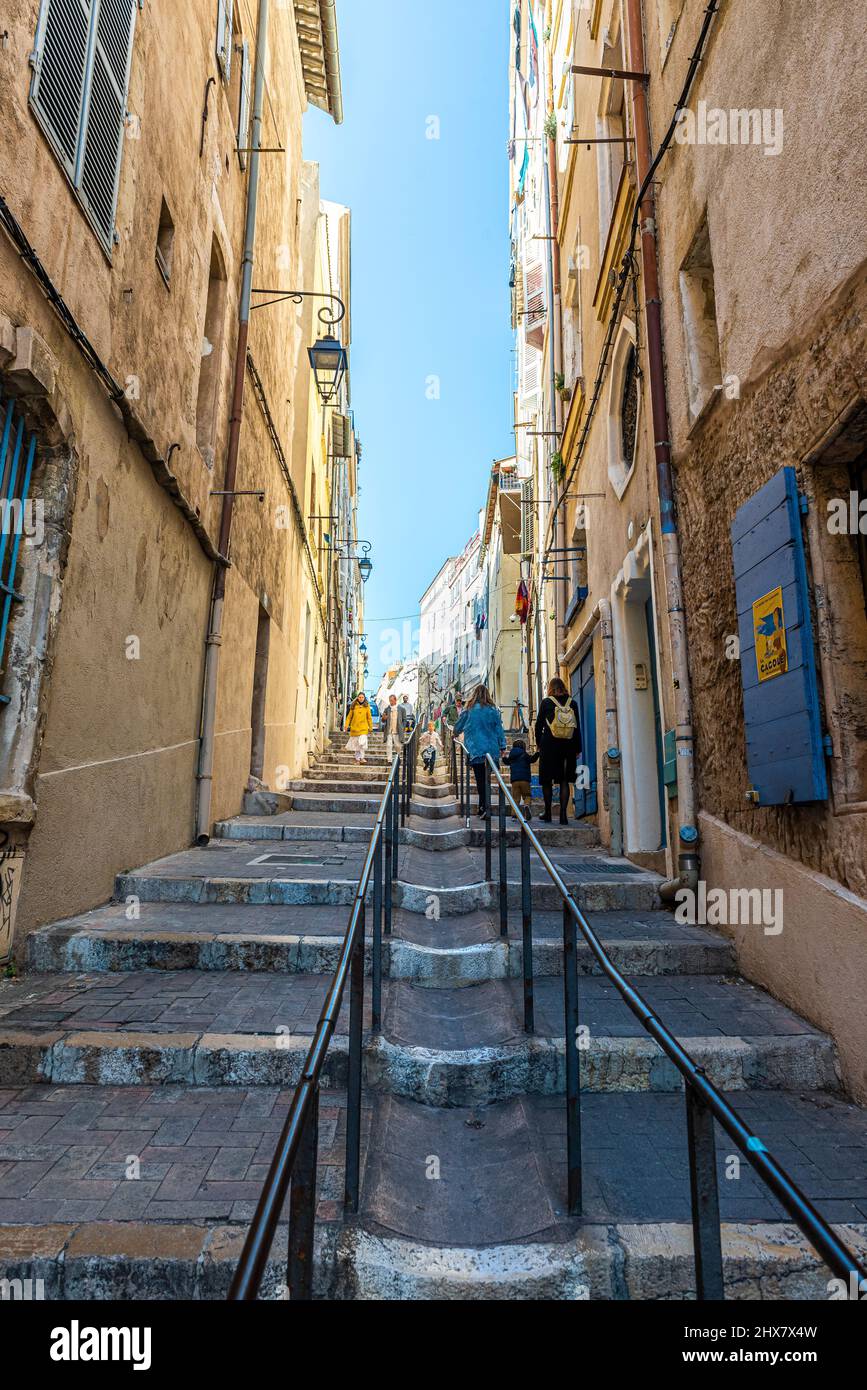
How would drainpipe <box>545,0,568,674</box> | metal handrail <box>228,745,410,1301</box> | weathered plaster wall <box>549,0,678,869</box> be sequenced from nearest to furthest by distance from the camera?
1. metal handrail <box>228,745,410,1301</box>
2. weathered plaster wall <box>549,0,678,869</box>
3. drainpipe <box>545,0,568,674</box>

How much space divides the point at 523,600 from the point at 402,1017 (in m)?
17.4

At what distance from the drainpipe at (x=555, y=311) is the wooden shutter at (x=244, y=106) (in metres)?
5.40

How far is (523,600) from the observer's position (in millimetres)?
20578

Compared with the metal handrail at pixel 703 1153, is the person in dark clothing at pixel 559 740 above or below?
above

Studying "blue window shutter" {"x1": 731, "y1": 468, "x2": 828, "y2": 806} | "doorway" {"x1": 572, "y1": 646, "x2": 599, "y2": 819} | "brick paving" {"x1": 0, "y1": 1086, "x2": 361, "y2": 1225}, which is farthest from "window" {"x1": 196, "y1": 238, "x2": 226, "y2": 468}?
"brick paving" {"x1": 0, "y1": 1086, "x2": 361, "y2": 1225}

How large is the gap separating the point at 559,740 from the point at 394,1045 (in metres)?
5.79

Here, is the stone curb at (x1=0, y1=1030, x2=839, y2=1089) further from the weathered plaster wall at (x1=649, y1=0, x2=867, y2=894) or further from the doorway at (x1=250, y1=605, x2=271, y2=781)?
the doorway at (x1=250, y1=605, x2=271, y2=781)

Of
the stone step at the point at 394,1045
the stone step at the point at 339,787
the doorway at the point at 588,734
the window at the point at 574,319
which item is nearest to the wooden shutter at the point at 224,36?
the window at the point at 574,319

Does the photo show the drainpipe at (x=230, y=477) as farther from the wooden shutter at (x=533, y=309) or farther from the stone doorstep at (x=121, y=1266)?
the wooden shutter at (x=533, y=309)

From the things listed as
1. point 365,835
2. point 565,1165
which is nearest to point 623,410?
point 365,835

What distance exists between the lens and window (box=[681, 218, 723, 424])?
532cm

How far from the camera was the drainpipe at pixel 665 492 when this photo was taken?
518 centimetres

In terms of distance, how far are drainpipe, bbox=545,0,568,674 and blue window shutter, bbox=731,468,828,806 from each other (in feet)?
22.1

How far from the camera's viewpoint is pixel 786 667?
147 inches
